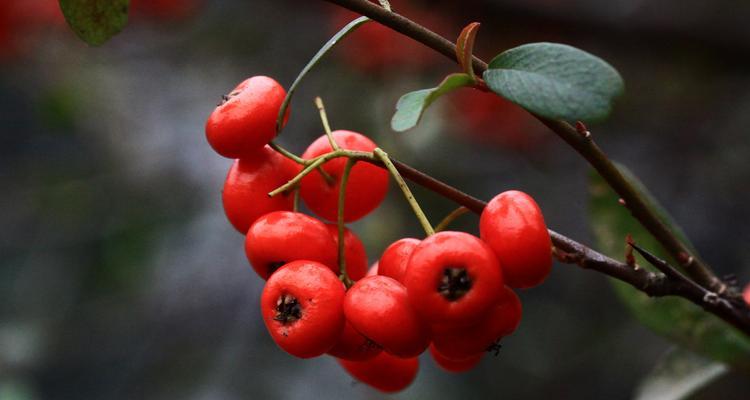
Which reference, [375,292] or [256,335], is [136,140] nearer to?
[256,335]

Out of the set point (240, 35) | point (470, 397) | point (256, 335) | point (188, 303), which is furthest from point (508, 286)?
point (240, 35)

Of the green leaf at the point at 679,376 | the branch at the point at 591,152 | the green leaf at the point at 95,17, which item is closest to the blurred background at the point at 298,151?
the green leaf at the point at 679,376

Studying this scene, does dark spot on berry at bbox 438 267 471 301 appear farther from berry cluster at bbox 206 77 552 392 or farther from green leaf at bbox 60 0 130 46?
green leaf at bbox 60 0 130 46

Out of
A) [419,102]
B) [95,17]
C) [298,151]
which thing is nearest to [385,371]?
[419,102]

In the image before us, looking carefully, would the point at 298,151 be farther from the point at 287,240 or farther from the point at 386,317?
the point at 386,317

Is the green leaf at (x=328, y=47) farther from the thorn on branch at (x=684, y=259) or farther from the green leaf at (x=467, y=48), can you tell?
the thorn on branch at (x=684, y=259)
